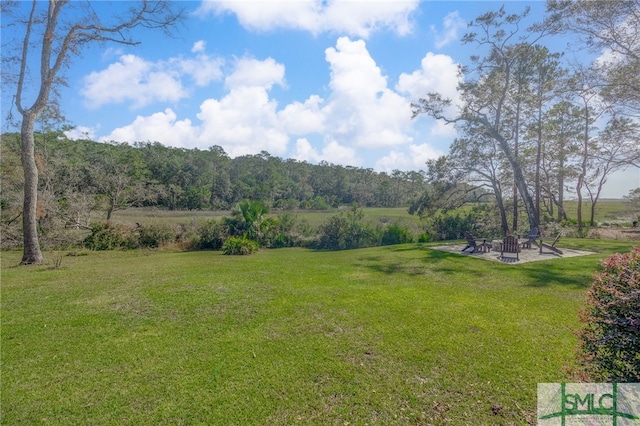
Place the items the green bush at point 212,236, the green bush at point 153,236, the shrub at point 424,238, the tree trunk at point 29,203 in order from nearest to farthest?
the tree trunk at point 29,203, the green bush at point 153,236, the green bush at point 212,236, the shrub at point 424,238

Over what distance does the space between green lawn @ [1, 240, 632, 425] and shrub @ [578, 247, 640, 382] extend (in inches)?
23.6

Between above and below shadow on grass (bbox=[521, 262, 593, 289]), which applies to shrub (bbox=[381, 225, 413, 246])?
above

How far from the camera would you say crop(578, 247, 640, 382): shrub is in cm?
225

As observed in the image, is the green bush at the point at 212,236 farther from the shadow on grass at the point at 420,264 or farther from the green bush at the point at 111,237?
the shadow on grass at the point at 420,264

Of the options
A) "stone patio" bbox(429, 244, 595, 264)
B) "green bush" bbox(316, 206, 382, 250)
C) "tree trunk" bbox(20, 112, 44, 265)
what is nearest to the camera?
"stone patio" bbox(429, 244, 595, 264)

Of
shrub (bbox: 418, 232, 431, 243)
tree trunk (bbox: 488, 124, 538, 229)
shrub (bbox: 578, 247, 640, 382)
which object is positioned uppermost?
tree trunk (bbox: 488, 124, 538, 229)

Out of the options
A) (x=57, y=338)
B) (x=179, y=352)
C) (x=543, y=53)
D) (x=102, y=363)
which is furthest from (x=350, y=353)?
(x=543, y=53)

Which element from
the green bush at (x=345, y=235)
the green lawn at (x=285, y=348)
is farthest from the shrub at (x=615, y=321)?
the green bush at (x=345, y=235)

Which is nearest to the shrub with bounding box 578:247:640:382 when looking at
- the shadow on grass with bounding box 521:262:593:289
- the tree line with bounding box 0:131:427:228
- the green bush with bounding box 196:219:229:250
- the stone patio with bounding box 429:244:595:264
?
the shadow on grass with bounding box 521:262:593:289

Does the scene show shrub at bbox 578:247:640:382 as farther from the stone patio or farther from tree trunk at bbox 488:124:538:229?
tree trunk at bbox 488:124:538:229

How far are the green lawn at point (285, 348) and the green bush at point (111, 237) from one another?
620 cm

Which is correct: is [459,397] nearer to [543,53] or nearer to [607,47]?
[607,47]

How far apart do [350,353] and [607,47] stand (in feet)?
48.2

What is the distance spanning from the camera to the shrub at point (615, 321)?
88.5 inches
